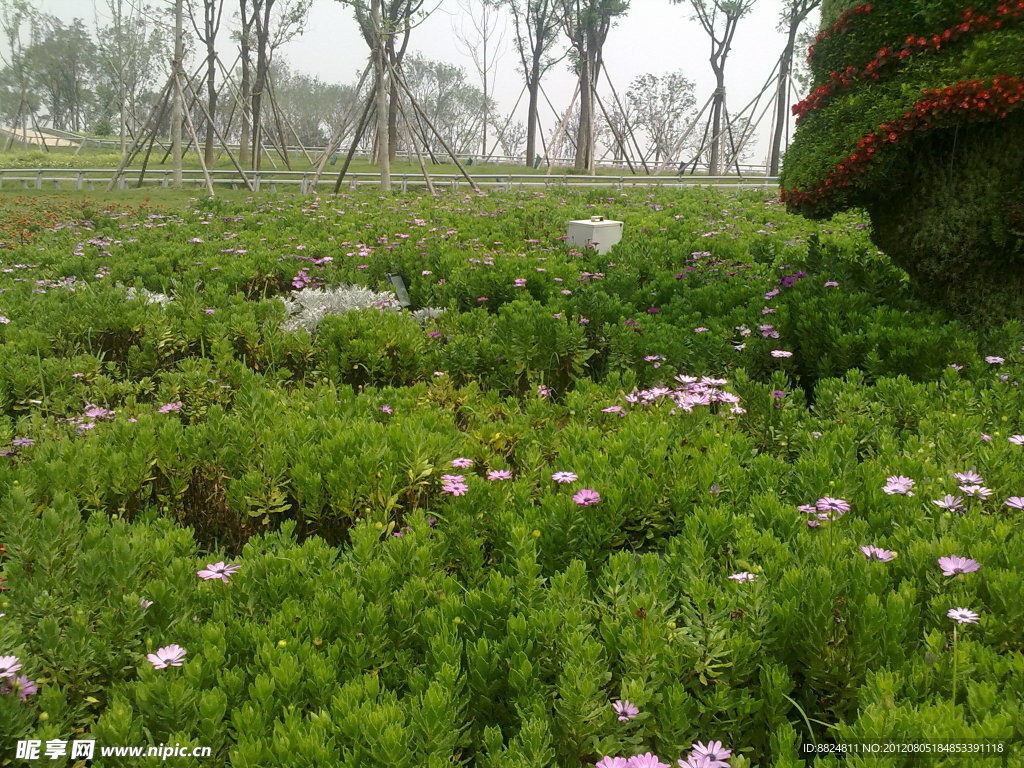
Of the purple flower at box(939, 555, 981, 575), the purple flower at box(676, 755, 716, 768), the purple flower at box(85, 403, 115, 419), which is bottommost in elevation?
the purple flower at box(676, 755, 716, 768)

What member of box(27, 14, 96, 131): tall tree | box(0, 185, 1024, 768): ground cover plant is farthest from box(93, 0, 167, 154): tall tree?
box(0, 185, 1024, 768): ground cover plant

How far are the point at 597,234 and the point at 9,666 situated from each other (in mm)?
7959

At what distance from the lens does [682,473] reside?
3.10m

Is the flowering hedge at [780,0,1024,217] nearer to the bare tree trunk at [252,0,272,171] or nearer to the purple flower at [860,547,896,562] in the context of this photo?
the purple flower at [860,547,896,562]

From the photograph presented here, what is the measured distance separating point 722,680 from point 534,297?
17.4 feet

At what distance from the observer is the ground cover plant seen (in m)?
A: 1.81

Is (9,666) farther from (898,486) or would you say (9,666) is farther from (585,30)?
(585,30)

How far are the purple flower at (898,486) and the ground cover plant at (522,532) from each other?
0.04 metres

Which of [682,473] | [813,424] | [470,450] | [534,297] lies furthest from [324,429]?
[534,297]

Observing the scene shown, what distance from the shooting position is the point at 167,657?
195 centimetres

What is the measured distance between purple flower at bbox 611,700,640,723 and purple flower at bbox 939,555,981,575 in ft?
3.51

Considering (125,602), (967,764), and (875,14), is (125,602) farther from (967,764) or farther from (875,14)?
(875,14)

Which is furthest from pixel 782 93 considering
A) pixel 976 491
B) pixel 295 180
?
pixel 976 491

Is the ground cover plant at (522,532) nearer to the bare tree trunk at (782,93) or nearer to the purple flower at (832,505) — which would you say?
the purple flower at (832,505)
